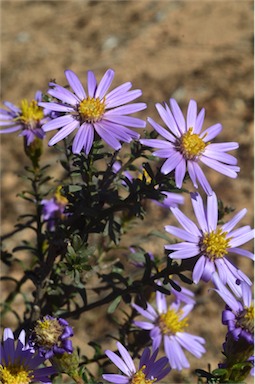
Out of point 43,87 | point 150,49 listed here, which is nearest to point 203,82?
point 150,49

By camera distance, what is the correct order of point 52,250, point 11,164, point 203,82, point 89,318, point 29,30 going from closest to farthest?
1. point 52,250
2. point 89,318
3. point 11,164
4. point 203,82
5. point 29,30

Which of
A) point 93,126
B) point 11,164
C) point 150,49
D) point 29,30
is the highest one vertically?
point 29,30

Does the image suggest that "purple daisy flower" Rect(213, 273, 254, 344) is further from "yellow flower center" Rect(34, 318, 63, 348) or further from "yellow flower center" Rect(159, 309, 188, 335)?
"yellow flower center" Rect(159, 309, 188, 335)

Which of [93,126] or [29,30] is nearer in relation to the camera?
[93,126]

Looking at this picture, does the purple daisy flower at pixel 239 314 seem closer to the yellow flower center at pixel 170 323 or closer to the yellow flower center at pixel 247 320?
the yellow flower center at pixel 247 320

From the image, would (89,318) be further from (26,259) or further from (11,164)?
(11,164)

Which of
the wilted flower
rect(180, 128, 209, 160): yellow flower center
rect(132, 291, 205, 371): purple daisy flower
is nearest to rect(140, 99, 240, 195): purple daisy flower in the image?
rect(180, 128, 209, 160): yellow flower center
